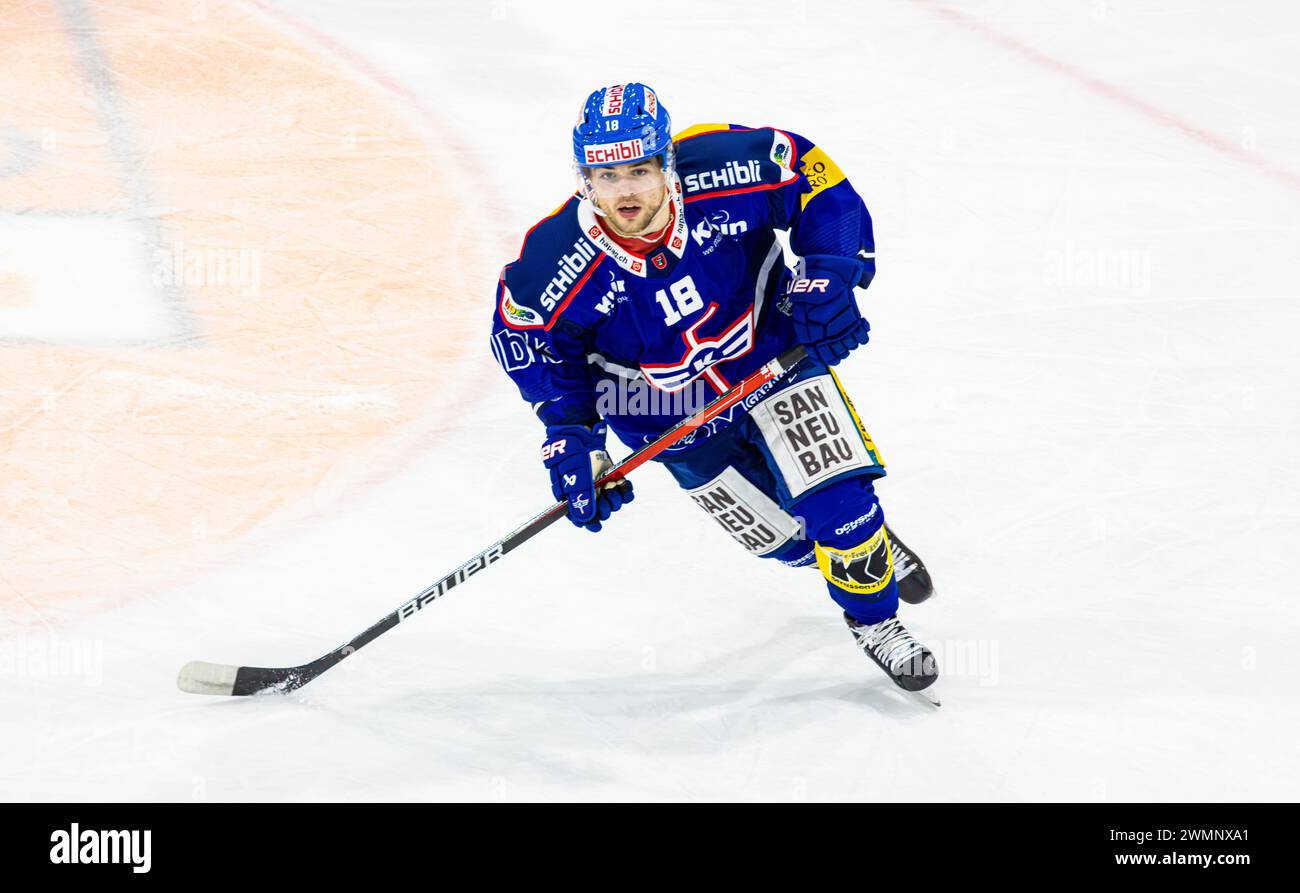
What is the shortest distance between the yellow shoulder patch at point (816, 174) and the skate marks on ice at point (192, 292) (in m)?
1.79

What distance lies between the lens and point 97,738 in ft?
11.3

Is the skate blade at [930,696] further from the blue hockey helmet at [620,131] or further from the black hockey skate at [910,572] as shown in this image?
the blue hockey helmet at [620,131]

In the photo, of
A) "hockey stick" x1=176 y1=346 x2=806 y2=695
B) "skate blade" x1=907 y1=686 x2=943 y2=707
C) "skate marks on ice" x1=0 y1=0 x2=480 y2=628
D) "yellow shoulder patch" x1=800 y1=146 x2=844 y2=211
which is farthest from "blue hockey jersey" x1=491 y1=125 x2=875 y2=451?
"skate marks on ice" x1=0 y1=0 x2=480 y2=628

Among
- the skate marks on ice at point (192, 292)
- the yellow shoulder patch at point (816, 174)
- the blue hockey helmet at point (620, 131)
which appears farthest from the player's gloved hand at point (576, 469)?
the skate marks on ice at point (192, 292)

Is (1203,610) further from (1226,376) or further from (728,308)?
(728,308)

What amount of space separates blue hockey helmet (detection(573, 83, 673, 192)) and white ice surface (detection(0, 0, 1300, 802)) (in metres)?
1.34

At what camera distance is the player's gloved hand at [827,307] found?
3.24 metres

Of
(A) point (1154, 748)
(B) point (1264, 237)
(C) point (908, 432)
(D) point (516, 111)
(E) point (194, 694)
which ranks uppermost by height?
(D) point (516, 111)

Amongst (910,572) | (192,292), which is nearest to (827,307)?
(910,572)

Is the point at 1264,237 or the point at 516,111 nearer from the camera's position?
the point at 1264,237

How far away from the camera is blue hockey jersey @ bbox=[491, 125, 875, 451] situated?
330cm

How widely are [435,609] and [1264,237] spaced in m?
3.47

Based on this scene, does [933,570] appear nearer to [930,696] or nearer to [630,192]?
[930,696]

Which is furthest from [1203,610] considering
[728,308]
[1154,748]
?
[728,308]
